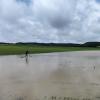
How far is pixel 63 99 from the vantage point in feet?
49.9

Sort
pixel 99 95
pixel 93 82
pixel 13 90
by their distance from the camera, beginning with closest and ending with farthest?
pixel 99 95
pixel 13 90
pixel 93 82

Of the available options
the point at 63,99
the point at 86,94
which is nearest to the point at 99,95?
the point at 86,94

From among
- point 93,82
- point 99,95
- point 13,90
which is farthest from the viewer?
point 93,82

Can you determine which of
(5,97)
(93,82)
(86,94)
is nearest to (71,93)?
(86,94)

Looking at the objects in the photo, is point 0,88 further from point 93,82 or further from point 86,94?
point 93,82

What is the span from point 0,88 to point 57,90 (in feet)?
14.0

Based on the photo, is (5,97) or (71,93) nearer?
(5,97)

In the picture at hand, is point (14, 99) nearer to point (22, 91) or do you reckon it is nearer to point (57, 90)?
point (22, 91)

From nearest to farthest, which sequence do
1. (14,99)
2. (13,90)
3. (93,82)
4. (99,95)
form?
1. (14,99)
2. (99,95)
3. (13,90)
4. (93,82)

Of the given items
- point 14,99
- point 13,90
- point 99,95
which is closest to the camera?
point 14,99

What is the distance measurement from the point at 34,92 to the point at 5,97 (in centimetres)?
271

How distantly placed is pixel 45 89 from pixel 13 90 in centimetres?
240

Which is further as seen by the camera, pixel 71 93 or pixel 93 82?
pixel 93 82

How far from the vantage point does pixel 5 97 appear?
15.4 metres
